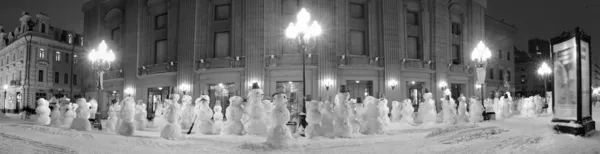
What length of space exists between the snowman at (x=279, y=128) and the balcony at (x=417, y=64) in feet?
62.1

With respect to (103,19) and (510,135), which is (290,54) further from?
(103,19)

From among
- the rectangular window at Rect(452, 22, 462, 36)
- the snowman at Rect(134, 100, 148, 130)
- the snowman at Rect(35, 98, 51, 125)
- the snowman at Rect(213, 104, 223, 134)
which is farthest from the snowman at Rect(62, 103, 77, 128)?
the rectangular window at Rect(452, 22, 462, 36)

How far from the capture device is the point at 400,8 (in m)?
27.2

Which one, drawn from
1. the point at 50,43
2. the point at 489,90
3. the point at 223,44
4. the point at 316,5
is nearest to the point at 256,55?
the point at 223,44

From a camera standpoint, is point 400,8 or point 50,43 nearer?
point 400,8

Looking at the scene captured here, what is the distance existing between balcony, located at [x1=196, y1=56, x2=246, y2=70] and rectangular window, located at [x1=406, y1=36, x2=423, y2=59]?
13547 mm

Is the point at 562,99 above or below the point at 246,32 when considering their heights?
below

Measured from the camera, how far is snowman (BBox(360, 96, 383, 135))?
13.4 metres

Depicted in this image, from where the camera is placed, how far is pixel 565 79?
7.09 m

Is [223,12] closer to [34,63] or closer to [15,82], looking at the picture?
[34,63]

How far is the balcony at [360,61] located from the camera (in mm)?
24625

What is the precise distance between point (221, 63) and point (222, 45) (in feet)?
6.03

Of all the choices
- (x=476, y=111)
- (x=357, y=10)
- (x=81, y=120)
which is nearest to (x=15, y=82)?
(x=81, y=120)

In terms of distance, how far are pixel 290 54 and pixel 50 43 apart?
41.8 metres
